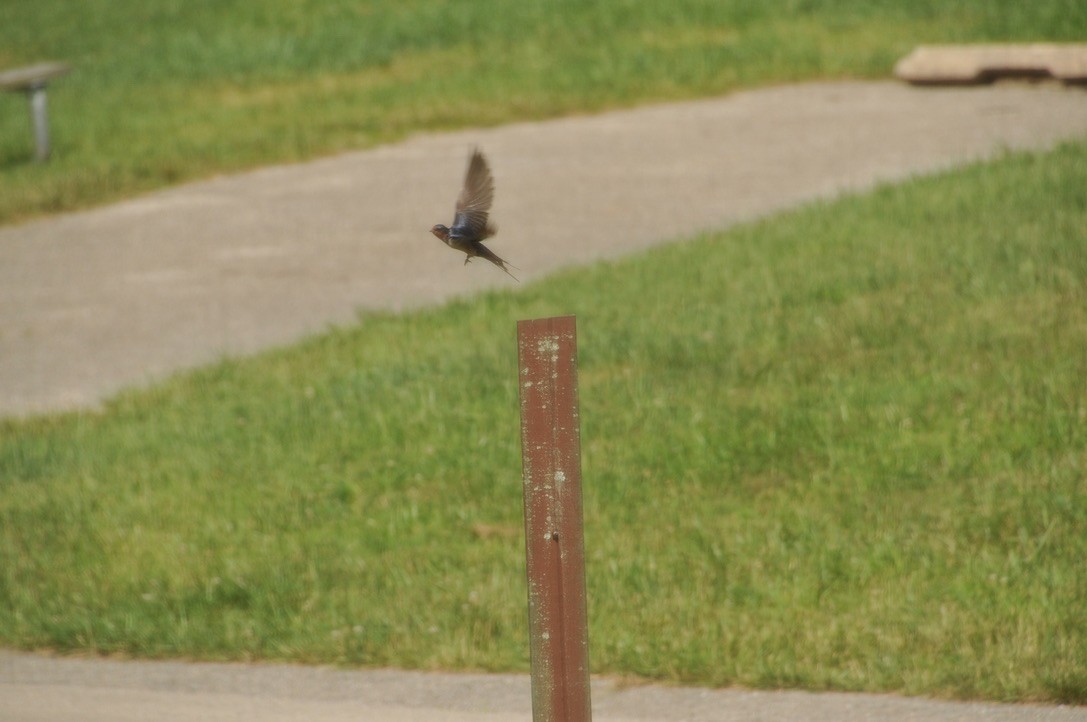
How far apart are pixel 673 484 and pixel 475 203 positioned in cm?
340

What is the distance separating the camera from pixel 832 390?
781 cm

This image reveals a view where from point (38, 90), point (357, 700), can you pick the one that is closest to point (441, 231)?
point (357, 700)

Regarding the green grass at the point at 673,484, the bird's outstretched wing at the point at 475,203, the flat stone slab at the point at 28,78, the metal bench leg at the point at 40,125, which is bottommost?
the green grass at the point at 673,484

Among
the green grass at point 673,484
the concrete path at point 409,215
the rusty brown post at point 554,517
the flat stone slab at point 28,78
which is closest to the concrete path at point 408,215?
the concrete path at point 409,215

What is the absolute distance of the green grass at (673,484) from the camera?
5918 millimetres

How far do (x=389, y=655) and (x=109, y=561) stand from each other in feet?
5.28

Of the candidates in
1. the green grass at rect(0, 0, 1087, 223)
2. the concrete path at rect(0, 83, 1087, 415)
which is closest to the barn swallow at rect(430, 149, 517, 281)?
the concrete path at rect(0, 83, 1087, 415)

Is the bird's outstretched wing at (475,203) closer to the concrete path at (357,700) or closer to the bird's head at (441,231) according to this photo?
the bird's head at (441,231)

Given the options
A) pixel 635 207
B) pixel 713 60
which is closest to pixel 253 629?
pixel 635 207

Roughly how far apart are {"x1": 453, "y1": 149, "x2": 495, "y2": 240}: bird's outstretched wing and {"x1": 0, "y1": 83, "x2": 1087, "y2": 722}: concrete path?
5.95 metres

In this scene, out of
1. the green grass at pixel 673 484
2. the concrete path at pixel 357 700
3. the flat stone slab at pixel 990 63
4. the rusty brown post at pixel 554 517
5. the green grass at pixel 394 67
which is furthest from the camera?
the green grass at pixel 394 67

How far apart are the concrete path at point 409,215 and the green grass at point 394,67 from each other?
0.48 metres

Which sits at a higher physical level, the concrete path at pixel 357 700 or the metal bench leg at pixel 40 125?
the metal bench leg at pixel 40 125

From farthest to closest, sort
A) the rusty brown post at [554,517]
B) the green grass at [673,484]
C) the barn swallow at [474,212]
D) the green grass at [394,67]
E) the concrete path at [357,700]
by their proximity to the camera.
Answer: the green grass at [394,67]
the green grass at [673,484]
the concrete path at [357,700]
the barn swallow at [474,212]
the rusty brown post at [554,517]
